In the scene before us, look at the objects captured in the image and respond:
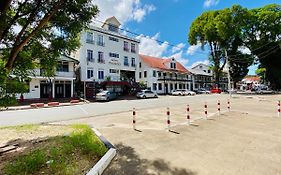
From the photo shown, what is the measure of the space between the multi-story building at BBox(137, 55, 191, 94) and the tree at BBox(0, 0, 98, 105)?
36090mm

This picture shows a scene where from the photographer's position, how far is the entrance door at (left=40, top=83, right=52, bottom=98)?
31.0 meters

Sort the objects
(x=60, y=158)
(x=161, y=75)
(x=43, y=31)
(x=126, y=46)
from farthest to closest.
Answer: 1. (x=161, y=75)
2. (x=126, y=46)
3. (x=43, y=31)
4. (x=60, y=158)

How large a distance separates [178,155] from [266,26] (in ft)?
158

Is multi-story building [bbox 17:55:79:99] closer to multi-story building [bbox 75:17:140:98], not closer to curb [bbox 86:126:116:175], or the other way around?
multi-story building [bbox 75:17:140:98]

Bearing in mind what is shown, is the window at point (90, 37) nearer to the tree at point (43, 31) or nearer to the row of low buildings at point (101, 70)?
the row of low buildings at point (101, 70)

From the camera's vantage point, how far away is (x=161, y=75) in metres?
51.2

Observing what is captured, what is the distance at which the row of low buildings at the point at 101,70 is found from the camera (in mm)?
31581

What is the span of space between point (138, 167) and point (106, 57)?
34.6 meters

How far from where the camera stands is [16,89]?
5.82 metres

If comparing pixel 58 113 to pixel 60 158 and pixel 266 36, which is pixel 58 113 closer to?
pixel 60 158

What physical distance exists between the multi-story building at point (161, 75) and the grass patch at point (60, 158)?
124ft

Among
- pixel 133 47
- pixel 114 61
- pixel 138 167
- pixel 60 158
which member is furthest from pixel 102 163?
pixel 133 47

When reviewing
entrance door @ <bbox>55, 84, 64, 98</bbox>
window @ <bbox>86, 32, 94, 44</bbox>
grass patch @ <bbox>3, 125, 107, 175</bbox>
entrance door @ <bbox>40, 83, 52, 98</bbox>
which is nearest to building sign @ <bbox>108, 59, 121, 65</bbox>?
window @ <bbox>86, 32, 94, 44</bbox>

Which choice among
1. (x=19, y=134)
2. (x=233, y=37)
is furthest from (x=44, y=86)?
(x=233, y=37)
